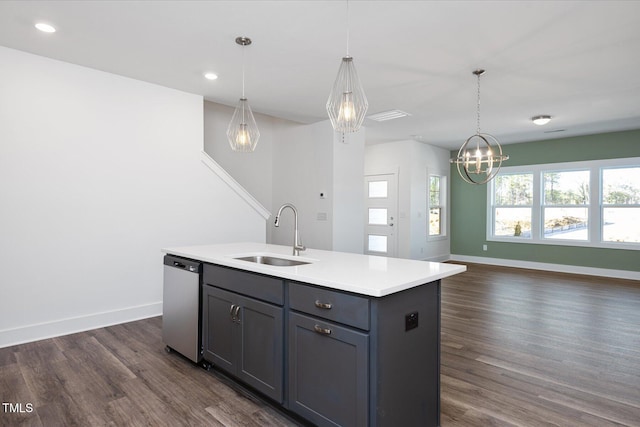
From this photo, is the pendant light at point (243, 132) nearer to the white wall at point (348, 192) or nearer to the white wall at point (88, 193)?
the white wall at point (88, 193)

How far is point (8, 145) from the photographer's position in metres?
3.21

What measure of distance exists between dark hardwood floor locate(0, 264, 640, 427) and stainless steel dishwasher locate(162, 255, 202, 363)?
0.47 feet

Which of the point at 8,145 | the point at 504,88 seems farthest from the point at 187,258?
the point at 504,88

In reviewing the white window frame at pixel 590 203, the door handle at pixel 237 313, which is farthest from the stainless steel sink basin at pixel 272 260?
the white window frame at pixel 590 203

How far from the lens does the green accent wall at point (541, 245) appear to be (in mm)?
6477

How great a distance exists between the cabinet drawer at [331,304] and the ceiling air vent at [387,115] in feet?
13.3

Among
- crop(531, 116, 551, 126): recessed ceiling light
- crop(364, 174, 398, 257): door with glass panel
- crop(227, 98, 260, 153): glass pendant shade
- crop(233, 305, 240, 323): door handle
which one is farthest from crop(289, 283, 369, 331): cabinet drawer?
crop(364, 174, 398, 257): door with glass panel

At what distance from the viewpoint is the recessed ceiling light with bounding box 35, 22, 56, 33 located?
2.80 metres

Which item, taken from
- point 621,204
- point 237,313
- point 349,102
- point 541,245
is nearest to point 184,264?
point 237,313

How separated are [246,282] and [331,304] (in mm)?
735

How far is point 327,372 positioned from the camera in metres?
1.76

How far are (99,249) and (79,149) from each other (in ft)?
3.39

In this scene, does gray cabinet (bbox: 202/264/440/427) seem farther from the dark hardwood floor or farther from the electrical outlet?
the dark hardwood floor

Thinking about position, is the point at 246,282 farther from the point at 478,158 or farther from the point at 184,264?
the point at 478,158
